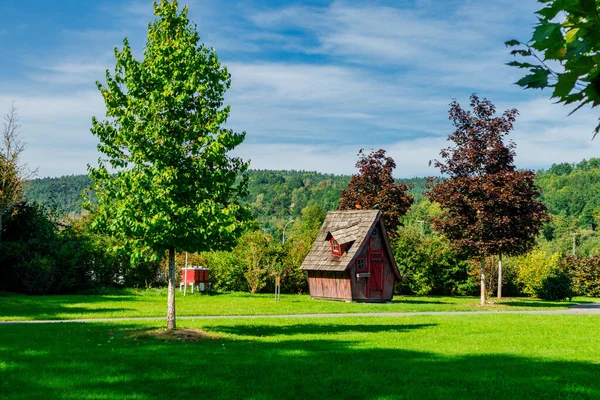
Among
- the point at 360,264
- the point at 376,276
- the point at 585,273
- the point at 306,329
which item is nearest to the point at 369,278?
the point at 376,276

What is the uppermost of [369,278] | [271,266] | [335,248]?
[335,248]

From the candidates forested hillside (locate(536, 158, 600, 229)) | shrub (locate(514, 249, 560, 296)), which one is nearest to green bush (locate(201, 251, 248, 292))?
shrub (locate(514, 249, 560, 296))

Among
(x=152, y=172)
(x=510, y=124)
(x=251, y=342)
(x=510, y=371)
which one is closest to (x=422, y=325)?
(x=251, y=342)

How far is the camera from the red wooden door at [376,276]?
34.9 metres

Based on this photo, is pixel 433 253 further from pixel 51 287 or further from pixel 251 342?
pixel 251 342

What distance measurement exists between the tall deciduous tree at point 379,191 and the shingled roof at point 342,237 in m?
4.94

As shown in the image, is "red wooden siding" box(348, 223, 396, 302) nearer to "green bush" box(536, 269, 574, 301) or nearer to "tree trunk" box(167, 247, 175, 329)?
"green bush" box(536, 269, 574, 301)

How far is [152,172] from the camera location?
Result: 15188 mm

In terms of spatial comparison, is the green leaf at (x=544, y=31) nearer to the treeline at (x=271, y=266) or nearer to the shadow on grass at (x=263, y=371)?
the shadow on grass at (x=263, y=371)

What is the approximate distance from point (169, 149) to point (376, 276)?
2205 cm

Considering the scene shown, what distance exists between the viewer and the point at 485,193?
30375mm

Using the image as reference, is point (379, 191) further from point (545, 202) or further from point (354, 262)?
point (545, 202)

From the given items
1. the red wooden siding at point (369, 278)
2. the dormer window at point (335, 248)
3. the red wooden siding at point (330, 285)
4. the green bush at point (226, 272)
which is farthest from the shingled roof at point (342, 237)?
the green bush at point (226, 272)

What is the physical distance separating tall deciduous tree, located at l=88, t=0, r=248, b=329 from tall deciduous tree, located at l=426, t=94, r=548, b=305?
1791 centimetres
